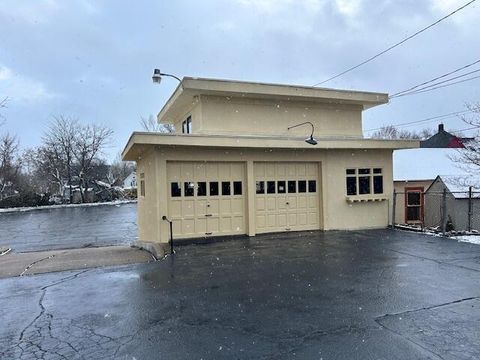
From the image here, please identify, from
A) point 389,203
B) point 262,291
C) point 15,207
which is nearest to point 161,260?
point 262,291

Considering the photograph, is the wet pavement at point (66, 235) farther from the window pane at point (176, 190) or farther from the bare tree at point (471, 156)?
the bare tree at point (471, 156)

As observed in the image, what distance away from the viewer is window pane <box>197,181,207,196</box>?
11.8 m

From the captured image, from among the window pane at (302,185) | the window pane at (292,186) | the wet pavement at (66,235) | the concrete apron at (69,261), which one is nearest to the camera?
the concrete apron at (69,261)

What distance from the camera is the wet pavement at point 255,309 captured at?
13.3ft

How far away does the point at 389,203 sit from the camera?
46.2 ft

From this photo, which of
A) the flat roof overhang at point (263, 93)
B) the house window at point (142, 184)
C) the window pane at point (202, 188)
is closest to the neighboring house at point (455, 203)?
the flat roof overhang at point (263, 93)

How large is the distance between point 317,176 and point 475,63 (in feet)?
25.8

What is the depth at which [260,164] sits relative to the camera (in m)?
12.6

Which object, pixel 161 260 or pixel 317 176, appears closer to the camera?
pixel 161 260

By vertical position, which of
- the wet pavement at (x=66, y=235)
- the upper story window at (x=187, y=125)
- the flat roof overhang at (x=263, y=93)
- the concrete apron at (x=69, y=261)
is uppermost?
the flat roof overhang at (x=263, y=93)

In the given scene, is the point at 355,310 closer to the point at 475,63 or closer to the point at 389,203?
the point at 389,203

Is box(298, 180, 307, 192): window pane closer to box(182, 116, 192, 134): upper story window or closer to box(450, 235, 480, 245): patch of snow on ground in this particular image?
box(182, 116, 192, 134): upper story window

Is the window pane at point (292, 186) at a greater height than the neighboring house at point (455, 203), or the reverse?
the window pane at point (292, 186)

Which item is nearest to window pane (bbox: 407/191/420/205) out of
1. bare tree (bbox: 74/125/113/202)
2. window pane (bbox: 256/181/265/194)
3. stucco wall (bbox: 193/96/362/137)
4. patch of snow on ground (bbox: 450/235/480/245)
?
stucco wall (bbox: 193/96/362/137)
